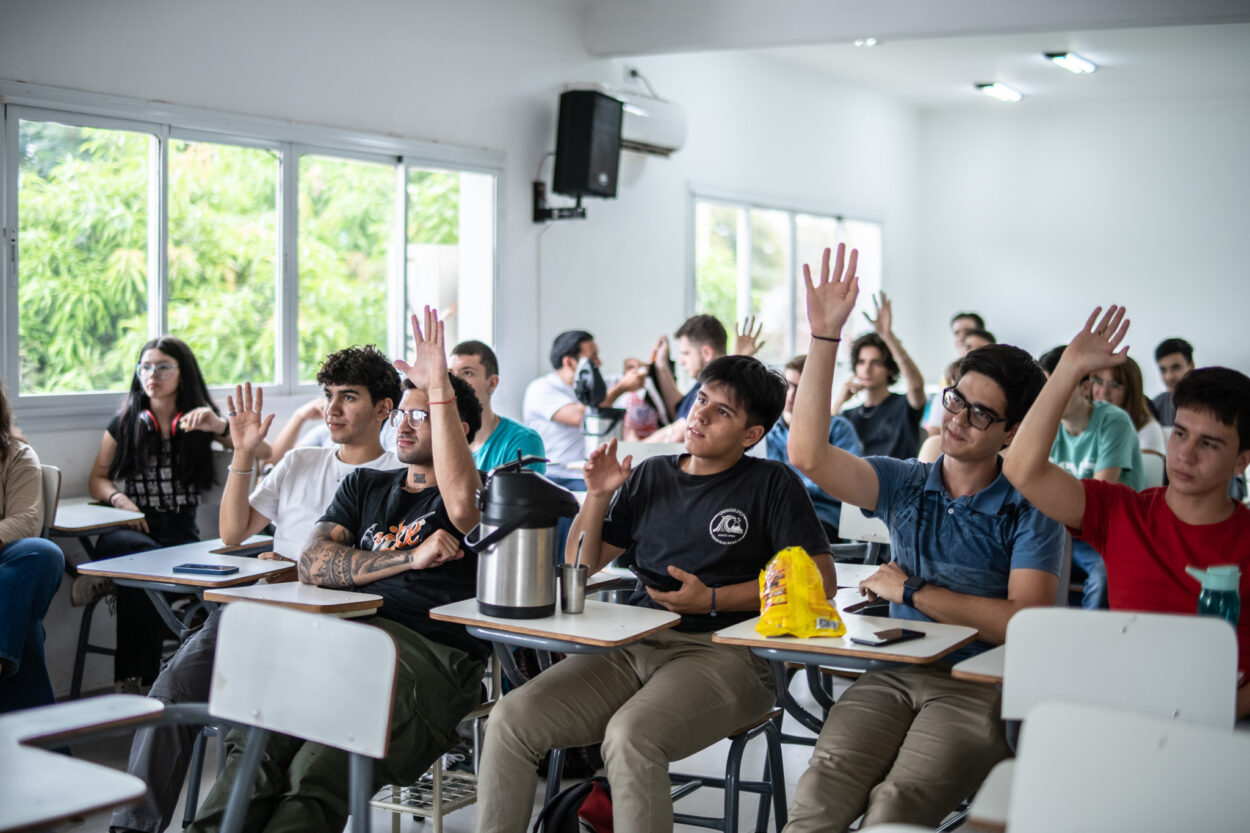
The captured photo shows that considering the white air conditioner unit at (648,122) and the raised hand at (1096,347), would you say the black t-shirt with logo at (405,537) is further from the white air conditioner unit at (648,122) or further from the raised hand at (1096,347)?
the white air conditioner unit at (648,122)

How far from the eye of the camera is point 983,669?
7.15 ft

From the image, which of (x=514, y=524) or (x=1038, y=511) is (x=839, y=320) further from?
(x=514, y=524)

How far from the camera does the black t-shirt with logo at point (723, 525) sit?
281cm

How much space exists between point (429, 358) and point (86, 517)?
186 cm

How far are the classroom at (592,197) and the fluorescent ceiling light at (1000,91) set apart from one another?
3.6 inches

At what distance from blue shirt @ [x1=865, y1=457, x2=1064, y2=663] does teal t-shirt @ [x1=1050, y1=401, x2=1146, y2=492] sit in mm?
1763

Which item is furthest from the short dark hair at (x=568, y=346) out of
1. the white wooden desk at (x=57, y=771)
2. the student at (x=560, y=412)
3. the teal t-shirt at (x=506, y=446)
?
the white wooden desk at (x=57, y=771)

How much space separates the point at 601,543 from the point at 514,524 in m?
0.42

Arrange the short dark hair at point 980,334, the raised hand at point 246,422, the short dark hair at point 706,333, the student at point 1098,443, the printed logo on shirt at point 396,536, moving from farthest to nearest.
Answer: the short dark hair at point 980,334, the short dark hair at point 706,333, the student at point 1098,443, the raised hand at point 246,422, the printed logo on shirt at point 396,536

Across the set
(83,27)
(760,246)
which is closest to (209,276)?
(83,27)

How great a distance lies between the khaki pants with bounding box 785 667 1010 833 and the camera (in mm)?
2227

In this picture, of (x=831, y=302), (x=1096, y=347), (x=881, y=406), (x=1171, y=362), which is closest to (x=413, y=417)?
(x=831, y=302)

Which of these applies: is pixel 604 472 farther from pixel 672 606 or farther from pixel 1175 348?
pixel 1175 348

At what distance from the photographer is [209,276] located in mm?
5250
